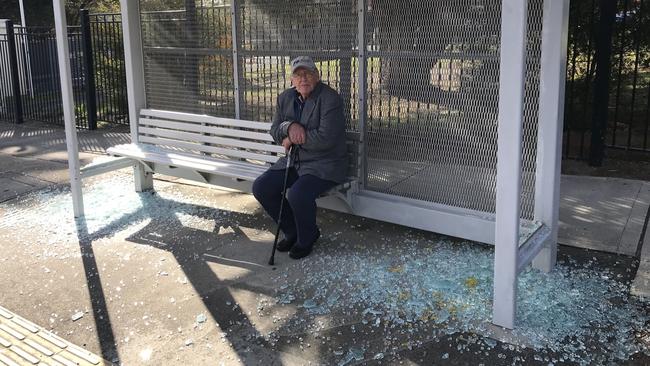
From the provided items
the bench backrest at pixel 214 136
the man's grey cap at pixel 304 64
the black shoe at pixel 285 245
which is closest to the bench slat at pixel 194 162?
the bench backrest at pixel 214 136

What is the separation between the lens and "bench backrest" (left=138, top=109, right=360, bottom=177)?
543 centimetres

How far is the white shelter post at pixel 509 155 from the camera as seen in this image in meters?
3.14

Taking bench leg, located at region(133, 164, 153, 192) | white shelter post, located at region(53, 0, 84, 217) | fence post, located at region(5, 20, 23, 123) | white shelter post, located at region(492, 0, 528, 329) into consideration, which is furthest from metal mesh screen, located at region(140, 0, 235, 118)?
fence post, located at region(5, 20, 23, 123)

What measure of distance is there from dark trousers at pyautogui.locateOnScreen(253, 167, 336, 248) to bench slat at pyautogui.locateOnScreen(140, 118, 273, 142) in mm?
650

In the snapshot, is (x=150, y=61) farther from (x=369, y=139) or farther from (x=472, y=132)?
(x=472, y=132)

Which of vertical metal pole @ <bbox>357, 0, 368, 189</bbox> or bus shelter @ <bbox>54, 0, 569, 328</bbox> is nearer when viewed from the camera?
bus shelter @ <bbox>54, 0, 569, 328</bbox>

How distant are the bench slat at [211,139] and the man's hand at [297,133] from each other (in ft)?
2.01

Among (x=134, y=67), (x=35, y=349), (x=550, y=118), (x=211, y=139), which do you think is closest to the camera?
(x=35, y=349)

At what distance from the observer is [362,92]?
4.94 metres

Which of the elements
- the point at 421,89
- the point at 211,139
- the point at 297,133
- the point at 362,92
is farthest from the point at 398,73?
the point at 211,139

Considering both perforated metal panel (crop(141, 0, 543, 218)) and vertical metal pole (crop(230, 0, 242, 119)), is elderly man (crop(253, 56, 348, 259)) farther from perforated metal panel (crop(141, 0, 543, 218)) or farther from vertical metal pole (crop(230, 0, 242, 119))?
vertical metal pole (crop(230, 0, 242, 119))

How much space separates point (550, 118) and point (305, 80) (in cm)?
180

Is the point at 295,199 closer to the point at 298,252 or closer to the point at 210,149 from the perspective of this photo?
the point at 298,252

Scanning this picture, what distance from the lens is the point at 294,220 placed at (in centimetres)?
488
